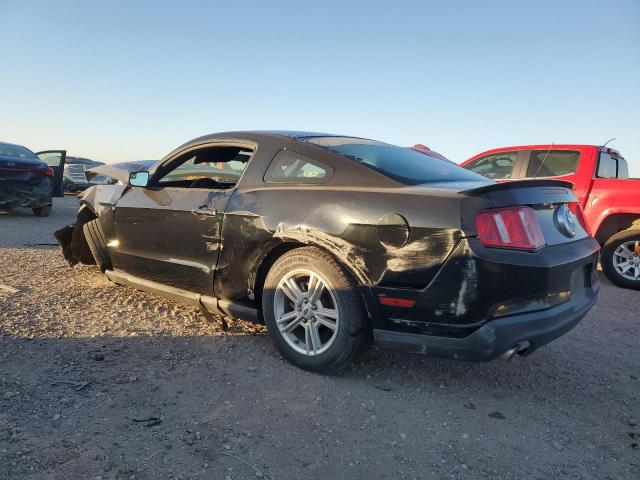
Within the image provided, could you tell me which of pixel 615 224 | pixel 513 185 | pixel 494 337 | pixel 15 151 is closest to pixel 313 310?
pixel 494 337

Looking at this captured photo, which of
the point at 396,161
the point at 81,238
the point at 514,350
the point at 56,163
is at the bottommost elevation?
the point at 514,350

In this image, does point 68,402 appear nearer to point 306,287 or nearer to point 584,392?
point 306,287

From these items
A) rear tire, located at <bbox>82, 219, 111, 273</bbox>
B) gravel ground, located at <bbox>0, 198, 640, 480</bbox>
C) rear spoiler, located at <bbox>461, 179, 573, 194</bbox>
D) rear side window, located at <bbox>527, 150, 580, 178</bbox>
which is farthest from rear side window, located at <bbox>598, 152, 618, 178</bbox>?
rear tire, located at <bbox>82, 219, 111, 273</bbox>

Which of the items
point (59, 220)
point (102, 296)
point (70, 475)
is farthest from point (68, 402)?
point (59, 220)

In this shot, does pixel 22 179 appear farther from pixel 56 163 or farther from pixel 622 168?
pixel 622 168

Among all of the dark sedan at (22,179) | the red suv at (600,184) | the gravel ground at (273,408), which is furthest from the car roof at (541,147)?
the dark sedan at (22,179)

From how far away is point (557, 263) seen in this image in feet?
8.23

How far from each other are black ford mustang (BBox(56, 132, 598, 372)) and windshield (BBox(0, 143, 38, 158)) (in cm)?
729

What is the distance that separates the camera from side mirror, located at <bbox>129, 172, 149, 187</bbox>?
12.6ft

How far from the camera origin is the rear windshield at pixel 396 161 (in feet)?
9.72

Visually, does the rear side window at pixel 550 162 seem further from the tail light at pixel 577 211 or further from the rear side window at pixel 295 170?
the rear side window at pixel 295 170

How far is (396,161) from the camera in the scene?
3.24 meters

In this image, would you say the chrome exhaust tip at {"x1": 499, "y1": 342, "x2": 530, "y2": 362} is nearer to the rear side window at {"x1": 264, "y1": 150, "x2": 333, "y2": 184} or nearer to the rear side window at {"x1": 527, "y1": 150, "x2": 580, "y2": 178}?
the rear side window at {"x1": 264, "y1": 150, "x2": 333, "y2": 184}

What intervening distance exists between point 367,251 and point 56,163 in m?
10.3
